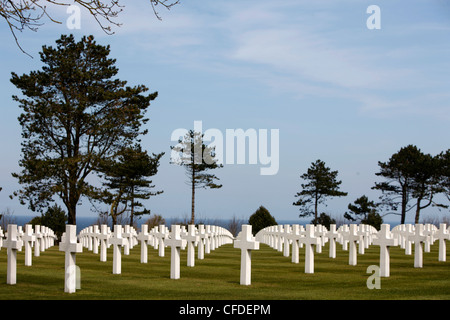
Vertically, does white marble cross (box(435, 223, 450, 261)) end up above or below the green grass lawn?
above

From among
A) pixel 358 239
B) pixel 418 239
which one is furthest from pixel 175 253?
pixel 418 239

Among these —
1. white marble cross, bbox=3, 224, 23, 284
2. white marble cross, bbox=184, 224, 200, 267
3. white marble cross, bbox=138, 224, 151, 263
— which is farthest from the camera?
white marble cross, bbox=138, 224, 151, 263

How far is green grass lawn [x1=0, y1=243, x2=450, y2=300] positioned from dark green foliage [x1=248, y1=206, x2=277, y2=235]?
1169 inches

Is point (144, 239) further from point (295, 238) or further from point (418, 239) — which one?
point (418, 239)

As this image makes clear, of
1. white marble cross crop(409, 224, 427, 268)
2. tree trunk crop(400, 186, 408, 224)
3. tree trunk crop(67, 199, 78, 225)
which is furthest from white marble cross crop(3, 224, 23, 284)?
tree trunk crop(400, 186, 408, 224)

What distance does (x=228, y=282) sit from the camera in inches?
500

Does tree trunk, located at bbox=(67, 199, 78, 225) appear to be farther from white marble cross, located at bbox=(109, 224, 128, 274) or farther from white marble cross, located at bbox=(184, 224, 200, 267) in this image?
white marble cross, located at bbox=(109, 224, 128, 274)

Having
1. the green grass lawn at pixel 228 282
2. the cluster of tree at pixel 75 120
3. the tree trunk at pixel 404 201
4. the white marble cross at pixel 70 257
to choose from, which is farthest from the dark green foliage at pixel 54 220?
the tree trunk at pixel 404 201

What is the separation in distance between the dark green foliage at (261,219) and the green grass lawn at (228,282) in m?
29.7

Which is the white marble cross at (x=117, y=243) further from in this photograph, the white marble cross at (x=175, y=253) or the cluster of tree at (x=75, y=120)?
the cluster of tree at (x=75, y=120)

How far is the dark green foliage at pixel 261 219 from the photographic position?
47.3m

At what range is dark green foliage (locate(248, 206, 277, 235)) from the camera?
47281mm

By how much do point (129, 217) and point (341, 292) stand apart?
42.4 meters
